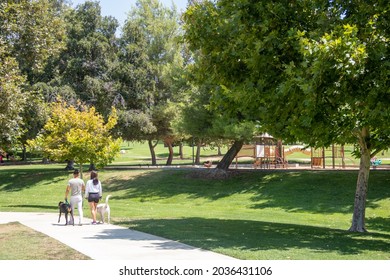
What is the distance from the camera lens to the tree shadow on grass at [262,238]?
1245cm

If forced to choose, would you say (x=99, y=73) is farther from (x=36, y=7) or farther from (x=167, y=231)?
(x=167, y=231)

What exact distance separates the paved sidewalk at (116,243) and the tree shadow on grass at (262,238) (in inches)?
21.2

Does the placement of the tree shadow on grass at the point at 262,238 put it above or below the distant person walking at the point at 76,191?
below

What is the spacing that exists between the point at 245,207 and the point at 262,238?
566 inches

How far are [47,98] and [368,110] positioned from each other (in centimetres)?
3203

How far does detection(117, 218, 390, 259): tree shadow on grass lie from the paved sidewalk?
0.54 metres

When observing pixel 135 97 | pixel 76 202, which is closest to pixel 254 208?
pixel 76 202

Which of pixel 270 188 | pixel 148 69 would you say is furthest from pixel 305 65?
pixel 148 69

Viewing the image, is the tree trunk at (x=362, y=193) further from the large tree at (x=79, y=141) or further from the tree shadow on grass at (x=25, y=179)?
the tree shadow on grass at (x=25, y=179)

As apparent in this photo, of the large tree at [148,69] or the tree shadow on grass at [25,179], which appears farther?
the large tree at [148,69]

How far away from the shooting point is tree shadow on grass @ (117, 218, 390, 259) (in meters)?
12.5

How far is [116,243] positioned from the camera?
12.8 meters

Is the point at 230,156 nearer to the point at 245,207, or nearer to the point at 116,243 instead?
the point at 245,207

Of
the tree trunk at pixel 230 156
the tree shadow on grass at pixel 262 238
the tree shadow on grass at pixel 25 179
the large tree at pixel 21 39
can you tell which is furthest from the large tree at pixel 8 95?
the tree trunk at pixel 230 156
